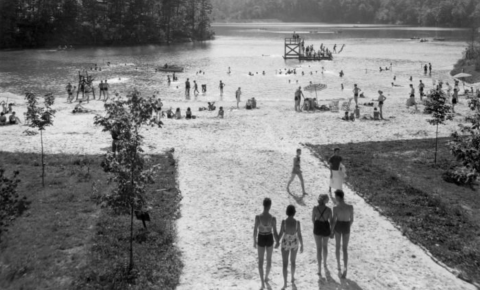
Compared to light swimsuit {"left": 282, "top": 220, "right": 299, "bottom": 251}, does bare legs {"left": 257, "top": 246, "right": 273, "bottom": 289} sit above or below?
below

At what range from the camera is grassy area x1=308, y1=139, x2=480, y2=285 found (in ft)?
43.7

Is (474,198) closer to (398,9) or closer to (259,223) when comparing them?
(259,223)

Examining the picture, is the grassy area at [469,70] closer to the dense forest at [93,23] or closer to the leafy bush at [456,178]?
the leafy bush at [456,178]

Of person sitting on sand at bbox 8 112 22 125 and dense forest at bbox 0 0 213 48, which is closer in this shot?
person sitting on sand at bbox 8 112 22 125

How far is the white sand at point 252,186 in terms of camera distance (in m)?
11.8

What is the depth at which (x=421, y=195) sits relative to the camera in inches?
679

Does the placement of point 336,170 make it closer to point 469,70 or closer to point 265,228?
point 265,228

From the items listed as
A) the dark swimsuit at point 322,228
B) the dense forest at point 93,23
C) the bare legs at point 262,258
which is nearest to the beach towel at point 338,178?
the dark swimsuit at point 322,228

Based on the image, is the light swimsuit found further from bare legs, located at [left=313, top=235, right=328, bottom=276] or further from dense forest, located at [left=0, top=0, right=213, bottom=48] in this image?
dense forest, located at [left=0, top=0, right=213, bottom=48]

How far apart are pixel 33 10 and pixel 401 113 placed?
95959 millimetres

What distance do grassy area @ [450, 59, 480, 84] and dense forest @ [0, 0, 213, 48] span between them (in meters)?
73.1

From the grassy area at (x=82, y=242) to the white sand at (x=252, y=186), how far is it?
2.01 feet

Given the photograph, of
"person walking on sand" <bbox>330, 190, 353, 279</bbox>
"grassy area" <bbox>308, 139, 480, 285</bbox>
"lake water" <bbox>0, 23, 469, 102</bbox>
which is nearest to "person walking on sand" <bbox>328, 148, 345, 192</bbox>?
"grassy area" <bbox>308, 139, 480, 285</bbox>

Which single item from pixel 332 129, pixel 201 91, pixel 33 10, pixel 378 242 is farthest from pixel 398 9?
pixel 378 242
